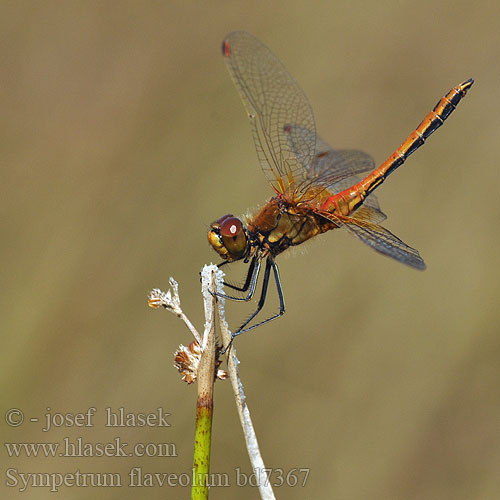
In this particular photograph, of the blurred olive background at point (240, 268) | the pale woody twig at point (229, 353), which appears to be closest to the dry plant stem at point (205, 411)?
the pale woody twig at point (229, 353)

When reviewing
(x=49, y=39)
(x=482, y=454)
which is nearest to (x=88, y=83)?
(x=49, y=39)

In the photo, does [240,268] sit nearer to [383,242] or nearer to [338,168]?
[338,168]

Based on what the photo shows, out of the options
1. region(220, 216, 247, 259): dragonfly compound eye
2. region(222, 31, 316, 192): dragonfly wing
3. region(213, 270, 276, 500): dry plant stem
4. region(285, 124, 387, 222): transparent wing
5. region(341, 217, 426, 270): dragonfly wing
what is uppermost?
region(222, 31, 316, 192): dragonfly wing

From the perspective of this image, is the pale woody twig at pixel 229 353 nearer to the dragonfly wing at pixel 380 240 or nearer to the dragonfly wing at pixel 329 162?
the dragonfly wing at pixel 380 240

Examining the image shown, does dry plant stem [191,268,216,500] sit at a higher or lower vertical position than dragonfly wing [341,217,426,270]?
lower

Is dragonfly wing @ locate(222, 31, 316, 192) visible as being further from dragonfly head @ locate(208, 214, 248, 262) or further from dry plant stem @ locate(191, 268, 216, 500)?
dry plant stem @ locate(191, 268, 216, 500)

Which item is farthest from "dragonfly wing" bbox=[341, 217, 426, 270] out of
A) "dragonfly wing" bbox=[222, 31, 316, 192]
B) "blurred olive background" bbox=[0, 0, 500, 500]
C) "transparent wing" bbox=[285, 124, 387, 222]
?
"blurred olive background" bbox=[0, 0, 500, 500]

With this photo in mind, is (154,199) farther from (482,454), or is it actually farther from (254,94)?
(482,454)
